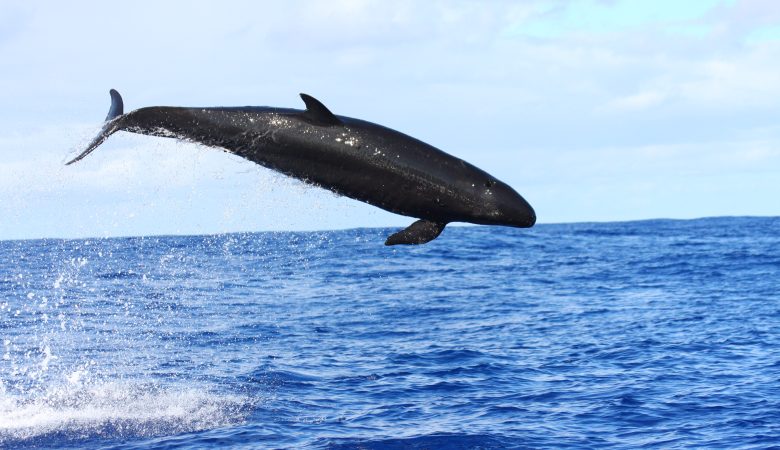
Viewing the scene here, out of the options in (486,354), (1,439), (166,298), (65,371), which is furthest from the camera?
(166,298)

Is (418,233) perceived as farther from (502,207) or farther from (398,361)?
(398,361)

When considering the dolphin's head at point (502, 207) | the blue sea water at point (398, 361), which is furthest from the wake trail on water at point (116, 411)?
the dolphin's head at point (502, 207)

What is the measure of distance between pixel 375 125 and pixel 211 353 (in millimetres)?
17268

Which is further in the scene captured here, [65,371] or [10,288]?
[10,288]

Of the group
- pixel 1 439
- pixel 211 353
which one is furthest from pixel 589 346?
pixel 1 439

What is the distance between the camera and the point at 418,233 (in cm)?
1126

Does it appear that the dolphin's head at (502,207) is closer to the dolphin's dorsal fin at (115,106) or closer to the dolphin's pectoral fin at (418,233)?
the dolphin's pectoral fin at (418,233)

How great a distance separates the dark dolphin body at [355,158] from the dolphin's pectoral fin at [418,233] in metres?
0.01

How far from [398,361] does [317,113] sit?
1522 cm

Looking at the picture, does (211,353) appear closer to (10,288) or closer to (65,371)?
(65,371)

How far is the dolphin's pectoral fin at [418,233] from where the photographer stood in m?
11.2

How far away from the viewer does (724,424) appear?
18141mm

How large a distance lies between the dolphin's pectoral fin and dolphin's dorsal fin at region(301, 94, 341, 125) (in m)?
1.55

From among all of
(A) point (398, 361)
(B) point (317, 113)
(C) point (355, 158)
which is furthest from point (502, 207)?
(A) point (398, 361)
